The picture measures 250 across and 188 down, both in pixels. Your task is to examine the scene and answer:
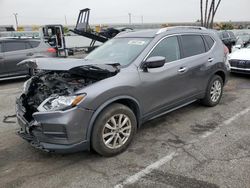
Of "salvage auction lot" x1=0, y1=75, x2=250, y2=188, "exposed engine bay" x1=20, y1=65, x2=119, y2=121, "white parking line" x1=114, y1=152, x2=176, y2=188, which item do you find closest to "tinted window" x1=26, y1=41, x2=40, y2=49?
"salvage auction lot" x1=0, y1=75, x2=250, y2=188

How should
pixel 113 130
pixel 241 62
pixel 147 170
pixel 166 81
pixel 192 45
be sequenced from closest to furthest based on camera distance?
pixel 147 170
pixel 113 130
pixel 166 81
pixel 192 45
pixel 241 62

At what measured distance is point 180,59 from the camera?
4.50 m

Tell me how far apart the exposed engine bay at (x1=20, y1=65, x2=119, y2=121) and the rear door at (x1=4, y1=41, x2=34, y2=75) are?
5361 millimetres

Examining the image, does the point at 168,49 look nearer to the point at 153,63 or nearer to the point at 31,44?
the point at 153,63

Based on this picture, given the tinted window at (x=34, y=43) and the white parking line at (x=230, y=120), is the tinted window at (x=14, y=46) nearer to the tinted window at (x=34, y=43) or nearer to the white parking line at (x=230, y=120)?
the tinted window at (x=34, y=43)

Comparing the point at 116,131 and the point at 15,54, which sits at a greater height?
the point at 15,54

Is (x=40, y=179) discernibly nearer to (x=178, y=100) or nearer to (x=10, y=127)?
(x=10, y=127)

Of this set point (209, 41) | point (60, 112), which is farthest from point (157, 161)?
point (209, 41)

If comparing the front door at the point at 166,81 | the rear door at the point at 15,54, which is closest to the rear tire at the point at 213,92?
the front door at the point at 166,81

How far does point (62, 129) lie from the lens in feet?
10.0

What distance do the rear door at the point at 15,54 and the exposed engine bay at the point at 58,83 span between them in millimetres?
5361

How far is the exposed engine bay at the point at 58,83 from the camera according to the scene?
3361 mm

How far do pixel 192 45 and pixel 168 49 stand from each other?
2.63 feet

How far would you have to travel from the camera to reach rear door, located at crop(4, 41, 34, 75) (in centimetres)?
905
